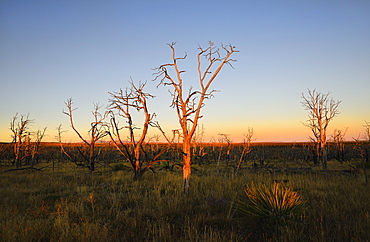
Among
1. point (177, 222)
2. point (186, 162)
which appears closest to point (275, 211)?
point (177, 222)

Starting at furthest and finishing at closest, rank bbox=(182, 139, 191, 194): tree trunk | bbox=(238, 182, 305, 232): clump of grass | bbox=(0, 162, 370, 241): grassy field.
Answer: bbox=(182, 139, 191, 194): tree trunk
bbox=(238, 182, 305, 232): clump of grass
bbox=(0, 162, 370, 241): grassy field

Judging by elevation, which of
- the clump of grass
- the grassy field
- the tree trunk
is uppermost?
the tree trunk

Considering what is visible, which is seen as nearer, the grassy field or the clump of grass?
the grassy field

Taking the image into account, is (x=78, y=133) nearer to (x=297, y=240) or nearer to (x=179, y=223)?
(x=179, y=223)

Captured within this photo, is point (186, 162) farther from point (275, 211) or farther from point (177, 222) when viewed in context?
point (275, 211)

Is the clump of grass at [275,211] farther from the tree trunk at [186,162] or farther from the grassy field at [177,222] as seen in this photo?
the tree trunk at [186,162]

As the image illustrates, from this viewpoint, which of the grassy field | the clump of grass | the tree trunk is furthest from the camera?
the tree trunk

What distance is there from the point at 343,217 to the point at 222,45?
585 cm

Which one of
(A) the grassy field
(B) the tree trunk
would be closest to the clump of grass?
(A) the grassy field

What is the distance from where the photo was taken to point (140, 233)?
425cm

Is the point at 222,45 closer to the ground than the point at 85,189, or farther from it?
farther from it

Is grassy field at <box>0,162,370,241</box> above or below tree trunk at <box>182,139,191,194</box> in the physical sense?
below

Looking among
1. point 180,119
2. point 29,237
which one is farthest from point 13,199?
point 180,119

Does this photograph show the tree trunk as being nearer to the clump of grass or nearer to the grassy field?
the grassy field
